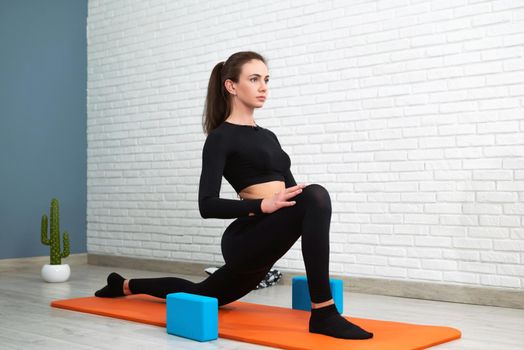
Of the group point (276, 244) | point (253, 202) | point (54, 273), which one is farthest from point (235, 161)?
point (54, 273)

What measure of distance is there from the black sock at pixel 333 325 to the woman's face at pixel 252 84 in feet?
3.02

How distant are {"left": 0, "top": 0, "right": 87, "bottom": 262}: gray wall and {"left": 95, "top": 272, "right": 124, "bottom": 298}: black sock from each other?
81.8 inches

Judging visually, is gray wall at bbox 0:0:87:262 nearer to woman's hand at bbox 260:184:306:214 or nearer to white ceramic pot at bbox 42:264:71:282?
white ceramic pot at bbox 42:264:71:282

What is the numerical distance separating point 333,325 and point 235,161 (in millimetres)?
795

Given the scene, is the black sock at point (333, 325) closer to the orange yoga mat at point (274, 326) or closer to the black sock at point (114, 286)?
the orange yoga mat at point (274, 326)

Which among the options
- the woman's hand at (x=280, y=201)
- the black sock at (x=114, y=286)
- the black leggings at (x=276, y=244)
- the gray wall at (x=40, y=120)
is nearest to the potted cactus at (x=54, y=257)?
the gray wall at (x=40, y=120)

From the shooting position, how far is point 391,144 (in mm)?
4082

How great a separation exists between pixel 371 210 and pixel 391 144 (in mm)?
430

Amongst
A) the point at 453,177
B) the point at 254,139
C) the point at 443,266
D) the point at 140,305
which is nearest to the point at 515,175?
the point at 453,177

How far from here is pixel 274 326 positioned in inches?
112

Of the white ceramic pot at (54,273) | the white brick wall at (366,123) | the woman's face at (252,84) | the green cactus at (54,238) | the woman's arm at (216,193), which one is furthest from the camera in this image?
the green cactus at (54,238)

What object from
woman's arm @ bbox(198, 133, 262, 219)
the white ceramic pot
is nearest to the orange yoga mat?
woman's arm @ bbox(198, 133, 262, 219)

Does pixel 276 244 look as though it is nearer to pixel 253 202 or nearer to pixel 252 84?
pixel 253 202

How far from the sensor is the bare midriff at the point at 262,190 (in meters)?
2.85
